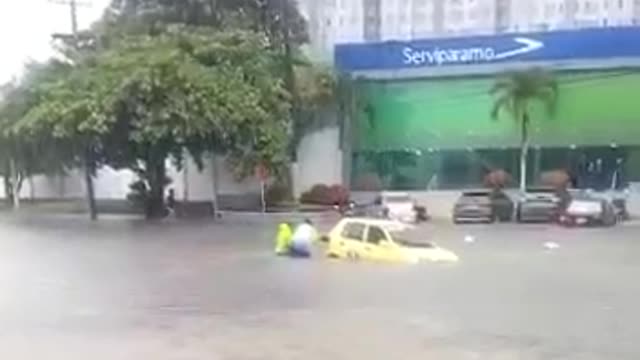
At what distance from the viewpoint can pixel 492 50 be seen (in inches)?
2041

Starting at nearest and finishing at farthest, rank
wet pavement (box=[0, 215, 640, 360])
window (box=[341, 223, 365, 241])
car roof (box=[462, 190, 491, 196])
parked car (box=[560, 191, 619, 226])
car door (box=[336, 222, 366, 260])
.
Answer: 1. wet pavement (box=[0, 215, 640, 360])
2. car door (box=[336, 222, 366, 260])
3. window (box=[341, 223, 365, 241])
4. parked car (box=[560, 191, 619, 226])
5. car roof (box=[462, 190, 491, 196])

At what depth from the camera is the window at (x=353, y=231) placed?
2726 cm

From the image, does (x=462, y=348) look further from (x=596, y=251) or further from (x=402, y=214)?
(x=402, y=214)

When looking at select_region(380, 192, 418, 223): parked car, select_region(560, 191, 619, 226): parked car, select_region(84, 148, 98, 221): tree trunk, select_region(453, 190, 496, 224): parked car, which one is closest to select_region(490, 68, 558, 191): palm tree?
select_region(453, 190, 496, 224): parked car

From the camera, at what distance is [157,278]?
22.4 meters

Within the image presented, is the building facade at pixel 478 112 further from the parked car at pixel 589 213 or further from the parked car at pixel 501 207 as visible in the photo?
the parked car at pixel 589 213

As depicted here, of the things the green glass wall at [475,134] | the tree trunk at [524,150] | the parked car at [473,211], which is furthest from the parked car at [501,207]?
the green glass wall at [475,134]

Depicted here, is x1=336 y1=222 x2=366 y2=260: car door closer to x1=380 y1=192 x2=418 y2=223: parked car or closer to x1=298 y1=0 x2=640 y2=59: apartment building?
x1=380 y1=192 x2=418 y2=223: parked car

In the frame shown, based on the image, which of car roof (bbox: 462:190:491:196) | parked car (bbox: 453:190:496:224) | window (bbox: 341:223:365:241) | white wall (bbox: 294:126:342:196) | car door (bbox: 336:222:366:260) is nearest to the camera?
car door (bbox: 336:222:366:260)

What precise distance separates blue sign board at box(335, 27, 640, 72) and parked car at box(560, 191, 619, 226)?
9.04 metres

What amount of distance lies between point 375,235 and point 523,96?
22.8 metres

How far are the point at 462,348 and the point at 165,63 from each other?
3210 cm

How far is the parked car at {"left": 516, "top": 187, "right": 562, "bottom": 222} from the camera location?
4381cm

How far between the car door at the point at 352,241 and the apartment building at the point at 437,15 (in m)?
39.0
